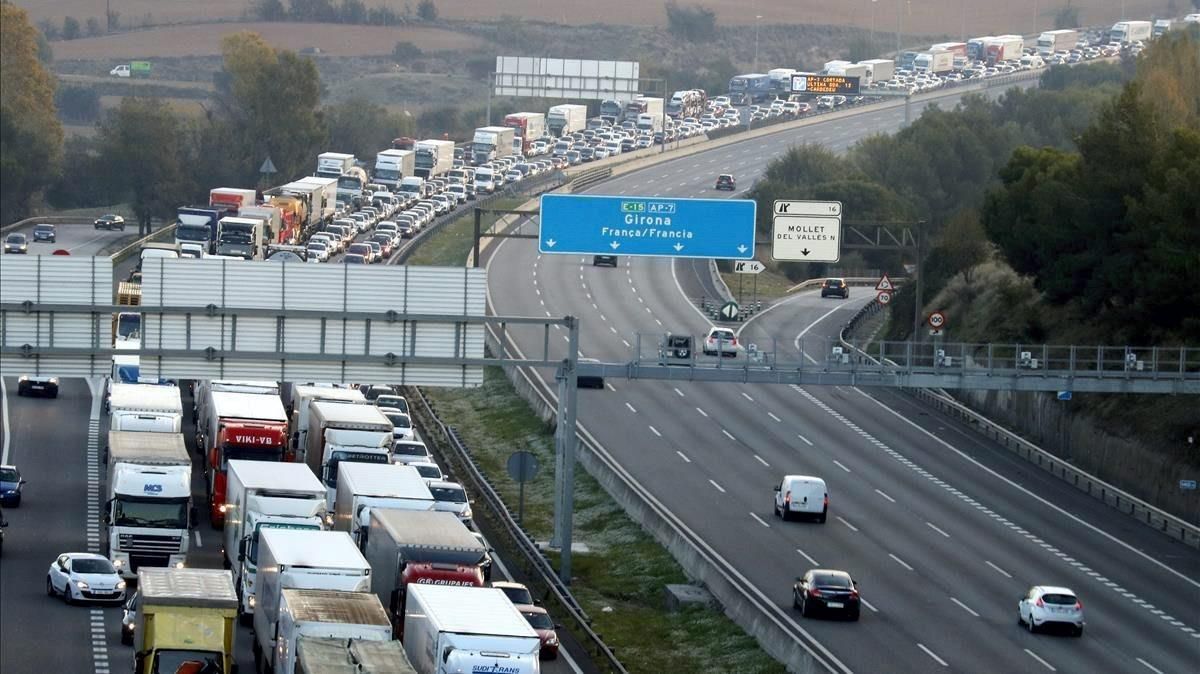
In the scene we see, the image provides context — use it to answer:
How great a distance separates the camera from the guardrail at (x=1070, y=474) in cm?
5094

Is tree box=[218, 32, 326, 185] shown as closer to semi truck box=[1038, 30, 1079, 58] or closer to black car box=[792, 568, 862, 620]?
semi truck box=[1038, 30, 1079, 58]

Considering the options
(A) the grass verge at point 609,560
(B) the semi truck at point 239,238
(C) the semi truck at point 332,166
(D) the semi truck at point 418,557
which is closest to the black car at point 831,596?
(A) the grass verge at point 609,560

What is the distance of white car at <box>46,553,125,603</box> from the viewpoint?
38.6 metres

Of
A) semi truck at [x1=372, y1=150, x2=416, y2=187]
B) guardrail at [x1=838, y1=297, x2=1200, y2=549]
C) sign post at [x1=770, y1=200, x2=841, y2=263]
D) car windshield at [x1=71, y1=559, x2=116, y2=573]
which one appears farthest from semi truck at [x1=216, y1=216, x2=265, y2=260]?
car windshield at [x1=71, y1=559, x2=116, y2=573]

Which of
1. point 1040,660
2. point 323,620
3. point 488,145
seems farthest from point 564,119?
point 323,620

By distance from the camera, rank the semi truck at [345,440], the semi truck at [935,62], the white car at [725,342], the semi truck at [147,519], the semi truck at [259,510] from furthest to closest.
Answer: the semi truck at [935,62] < the white car at [725,342] < the semi truck at [345,440] < the semi truck at [147,519] < the semi truck at [259,510]

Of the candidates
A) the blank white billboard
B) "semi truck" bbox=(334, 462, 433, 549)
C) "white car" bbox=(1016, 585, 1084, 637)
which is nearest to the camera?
"semi truck" bbox=(334, 462, 433, 549)

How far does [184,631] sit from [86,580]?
10513mm

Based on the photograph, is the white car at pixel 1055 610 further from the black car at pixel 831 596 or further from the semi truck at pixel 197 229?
the semi truck at pixel 197 229

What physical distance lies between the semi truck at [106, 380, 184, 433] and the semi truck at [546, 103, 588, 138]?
4152 inches

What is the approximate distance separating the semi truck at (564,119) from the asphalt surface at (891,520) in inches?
2799

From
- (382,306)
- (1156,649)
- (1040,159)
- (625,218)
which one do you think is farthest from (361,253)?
(1156,649)

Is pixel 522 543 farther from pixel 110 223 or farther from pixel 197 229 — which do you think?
pixel 110 223

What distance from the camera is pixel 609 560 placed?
47188mm
